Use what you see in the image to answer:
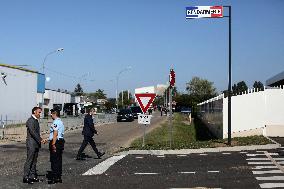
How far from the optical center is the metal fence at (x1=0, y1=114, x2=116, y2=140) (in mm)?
32281

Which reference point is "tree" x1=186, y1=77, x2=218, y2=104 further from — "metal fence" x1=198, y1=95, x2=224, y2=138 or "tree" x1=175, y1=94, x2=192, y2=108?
"metal fence" x1=198, y1=95, x2=224, y2=138

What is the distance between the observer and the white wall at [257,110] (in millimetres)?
25469

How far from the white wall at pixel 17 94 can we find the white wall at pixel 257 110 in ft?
106

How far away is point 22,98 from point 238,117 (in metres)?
37.7

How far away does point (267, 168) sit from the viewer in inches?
527

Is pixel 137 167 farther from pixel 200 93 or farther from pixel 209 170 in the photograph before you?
pixel 200 93

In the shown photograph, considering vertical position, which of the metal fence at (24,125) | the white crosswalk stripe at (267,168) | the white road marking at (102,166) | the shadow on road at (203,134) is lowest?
the white road marking at (102,166)

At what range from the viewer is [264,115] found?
25891mm

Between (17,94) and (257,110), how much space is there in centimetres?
3654

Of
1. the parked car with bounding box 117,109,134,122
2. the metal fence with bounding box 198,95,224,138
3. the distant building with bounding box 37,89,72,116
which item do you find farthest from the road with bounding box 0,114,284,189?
the distant building with bounding box 37,89,72,116

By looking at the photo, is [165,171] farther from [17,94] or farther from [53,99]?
[53,99]

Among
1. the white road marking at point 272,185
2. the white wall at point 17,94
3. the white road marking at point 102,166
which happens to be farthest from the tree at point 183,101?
the white road marking at point 272,185

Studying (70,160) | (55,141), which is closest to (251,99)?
(70,160)

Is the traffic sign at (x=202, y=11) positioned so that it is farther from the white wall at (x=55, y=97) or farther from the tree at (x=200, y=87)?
the tree at (x=200, y=87)
